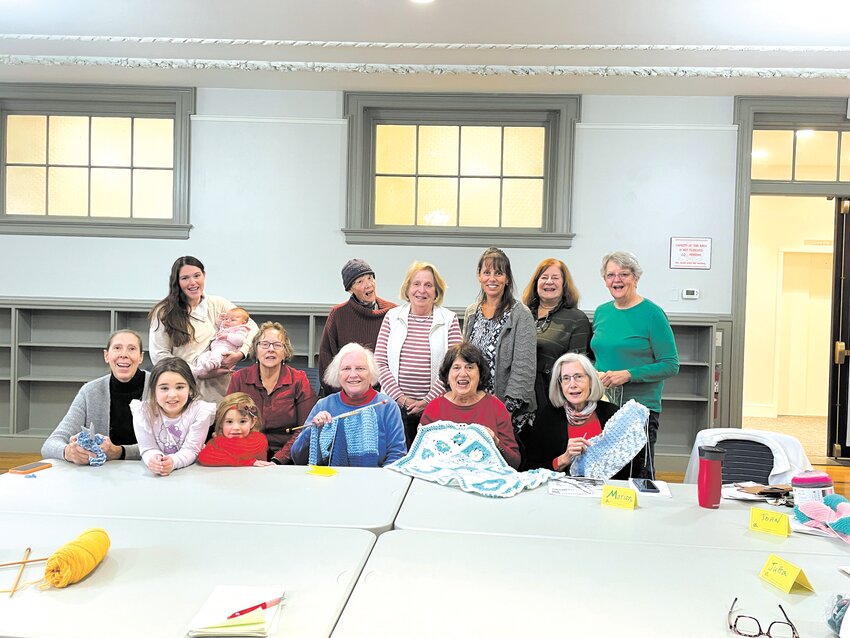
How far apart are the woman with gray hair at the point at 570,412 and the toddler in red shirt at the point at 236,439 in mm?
1081

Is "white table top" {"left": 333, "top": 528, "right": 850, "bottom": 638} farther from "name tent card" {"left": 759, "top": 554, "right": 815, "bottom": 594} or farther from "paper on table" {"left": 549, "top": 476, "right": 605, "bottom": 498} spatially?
"paper on table" {"left": 549, "top": 476, "right": 605, "bottom": 498}

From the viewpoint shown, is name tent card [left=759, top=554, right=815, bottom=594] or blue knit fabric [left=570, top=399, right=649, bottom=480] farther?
blue knit fabric [left=570, top=399, right=649, bottom=480]

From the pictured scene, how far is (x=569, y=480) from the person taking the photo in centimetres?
221

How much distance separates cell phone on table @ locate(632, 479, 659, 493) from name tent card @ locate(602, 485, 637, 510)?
0.56 ft

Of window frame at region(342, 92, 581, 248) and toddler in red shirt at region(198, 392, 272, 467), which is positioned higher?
window frame at region(342, 92, 581, 248)

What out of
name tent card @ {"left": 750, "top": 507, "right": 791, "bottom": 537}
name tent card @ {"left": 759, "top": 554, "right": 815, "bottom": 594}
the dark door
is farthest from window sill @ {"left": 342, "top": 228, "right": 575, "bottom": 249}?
name tent card @ {"left": 759, "top": 554, "right": 815, "bottom": 594}

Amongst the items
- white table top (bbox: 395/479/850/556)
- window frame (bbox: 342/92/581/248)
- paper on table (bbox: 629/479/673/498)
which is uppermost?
window frame (bbox: 342/92/581/248)

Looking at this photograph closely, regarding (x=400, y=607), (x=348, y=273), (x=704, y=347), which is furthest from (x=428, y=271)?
(x=704, y=347)

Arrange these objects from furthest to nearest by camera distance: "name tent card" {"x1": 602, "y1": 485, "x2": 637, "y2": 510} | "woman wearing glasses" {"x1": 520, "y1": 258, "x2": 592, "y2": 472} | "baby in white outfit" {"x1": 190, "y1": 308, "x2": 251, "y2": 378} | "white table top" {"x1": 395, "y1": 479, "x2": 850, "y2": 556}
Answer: "baby in white outfit" {"x1": 190, "y1": 308, "x2": 251, "y2": 378}, "woman wearing glasses" {"x1": 520, "y1": 258, "x2": 592, "y2": 472}, "name tent card" {"x1": 602, "y1": 485, "x2": 637, "y2": 510}, "white table top" {"x1": 395, "y1": 479, "x2": 850, "y2": 556}

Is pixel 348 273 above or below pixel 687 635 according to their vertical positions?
above

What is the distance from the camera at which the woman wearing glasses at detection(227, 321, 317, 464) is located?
2.93m

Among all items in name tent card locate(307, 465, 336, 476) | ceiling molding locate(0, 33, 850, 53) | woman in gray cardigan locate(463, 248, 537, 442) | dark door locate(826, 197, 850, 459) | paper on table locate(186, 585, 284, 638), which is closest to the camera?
paper on table locate(186, 585, 284, 638)

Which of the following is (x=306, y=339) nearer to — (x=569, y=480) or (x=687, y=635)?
(x=569, y=480)

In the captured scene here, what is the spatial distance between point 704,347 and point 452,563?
12.5 ft
